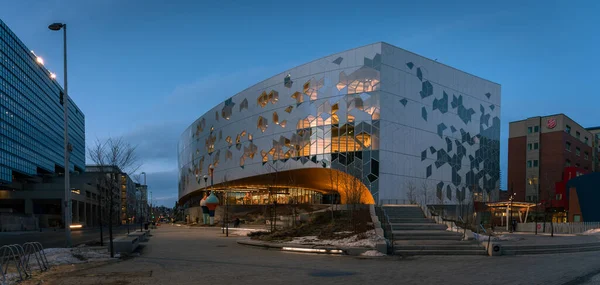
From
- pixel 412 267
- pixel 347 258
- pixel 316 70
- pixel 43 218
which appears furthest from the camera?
pixel 43 218

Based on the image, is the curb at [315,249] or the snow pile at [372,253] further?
the curb at [315,249]

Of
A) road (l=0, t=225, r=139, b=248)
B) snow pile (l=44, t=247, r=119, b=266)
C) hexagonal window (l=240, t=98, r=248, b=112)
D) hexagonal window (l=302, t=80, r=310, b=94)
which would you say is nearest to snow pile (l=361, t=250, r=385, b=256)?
snow pile (l=44, t=247, r=119, b=266)

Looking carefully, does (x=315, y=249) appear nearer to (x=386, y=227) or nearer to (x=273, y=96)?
(x=386, y=227)

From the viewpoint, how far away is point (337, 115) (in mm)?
54719

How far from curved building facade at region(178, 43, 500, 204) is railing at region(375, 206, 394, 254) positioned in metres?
16.8

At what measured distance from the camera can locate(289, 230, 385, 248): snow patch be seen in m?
20.5

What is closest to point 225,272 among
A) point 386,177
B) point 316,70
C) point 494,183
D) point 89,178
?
point 386,177

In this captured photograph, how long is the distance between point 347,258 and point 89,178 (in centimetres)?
12790

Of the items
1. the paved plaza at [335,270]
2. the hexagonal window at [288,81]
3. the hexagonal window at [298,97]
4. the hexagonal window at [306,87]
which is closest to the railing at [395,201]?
the hexagonal window at [298,97]

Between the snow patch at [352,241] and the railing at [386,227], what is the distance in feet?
1.54

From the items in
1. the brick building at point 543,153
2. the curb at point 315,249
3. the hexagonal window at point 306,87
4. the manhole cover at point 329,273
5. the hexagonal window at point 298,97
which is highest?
the hexagonal window at point 306,87

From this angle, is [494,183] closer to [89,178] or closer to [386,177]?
[386,177]

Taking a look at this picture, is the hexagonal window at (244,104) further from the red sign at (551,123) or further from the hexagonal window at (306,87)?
the red sign at (551,123)

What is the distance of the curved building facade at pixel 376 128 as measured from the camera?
52.6 metres
